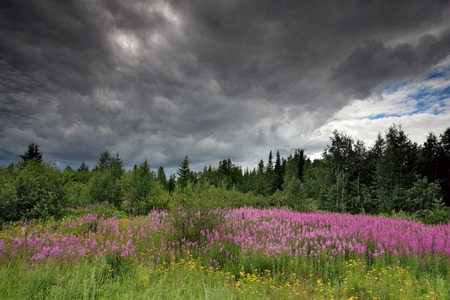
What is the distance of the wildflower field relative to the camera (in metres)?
4.13

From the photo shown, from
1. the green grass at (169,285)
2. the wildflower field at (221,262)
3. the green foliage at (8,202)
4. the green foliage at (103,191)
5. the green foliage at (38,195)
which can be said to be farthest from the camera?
the green foliage at (103,191)

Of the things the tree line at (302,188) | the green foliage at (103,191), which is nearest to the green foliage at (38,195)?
the tree line at (302,188)

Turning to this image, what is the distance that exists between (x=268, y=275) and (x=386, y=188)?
22.1 m

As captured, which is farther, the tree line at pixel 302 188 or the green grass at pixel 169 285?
the tree line at pixel 302 188

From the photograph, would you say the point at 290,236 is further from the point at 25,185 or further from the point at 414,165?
the point at 414,165

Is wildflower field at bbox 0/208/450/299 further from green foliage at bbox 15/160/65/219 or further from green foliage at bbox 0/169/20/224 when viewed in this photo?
green foliage at bbox 15/160/65/219

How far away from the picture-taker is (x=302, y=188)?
771 inches

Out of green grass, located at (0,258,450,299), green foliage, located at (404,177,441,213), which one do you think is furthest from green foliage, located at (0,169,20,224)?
green foliage, located at (404,177,441,213)

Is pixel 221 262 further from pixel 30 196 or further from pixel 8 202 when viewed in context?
pixel 30 196

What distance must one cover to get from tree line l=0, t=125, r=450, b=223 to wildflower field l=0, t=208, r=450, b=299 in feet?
5.90

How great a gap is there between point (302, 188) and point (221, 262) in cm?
1372

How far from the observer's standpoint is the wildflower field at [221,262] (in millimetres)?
4129

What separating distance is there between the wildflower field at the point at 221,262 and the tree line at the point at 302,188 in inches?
70.8

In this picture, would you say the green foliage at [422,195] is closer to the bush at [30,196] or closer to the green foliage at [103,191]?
the green foliage at [103,191]
